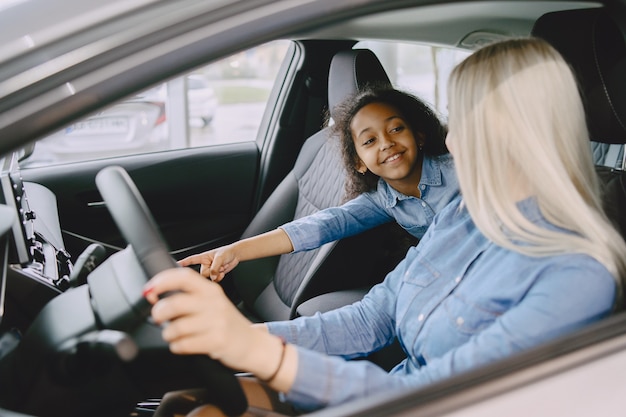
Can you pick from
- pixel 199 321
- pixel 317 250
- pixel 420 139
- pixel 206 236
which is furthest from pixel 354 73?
pixel 199 321

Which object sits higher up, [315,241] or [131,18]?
[131,18]

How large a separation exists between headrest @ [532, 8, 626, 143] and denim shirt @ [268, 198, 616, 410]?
0.36 metres

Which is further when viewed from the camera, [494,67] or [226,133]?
[226,133]

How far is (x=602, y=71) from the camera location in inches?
51.7

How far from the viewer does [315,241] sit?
1.86 meters

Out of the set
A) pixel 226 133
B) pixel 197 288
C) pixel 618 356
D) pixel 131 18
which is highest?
pixel 131 18

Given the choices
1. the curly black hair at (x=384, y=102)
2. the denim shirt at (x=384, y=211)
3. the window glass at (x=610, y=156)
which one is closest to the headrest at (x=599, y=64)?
the window glass at (x=610, y=156)

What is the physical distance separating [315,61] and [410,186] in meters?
1.09

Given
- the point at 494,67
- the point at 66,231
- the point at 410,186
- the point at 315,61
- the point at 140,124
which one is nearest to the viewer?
the point at 494,67

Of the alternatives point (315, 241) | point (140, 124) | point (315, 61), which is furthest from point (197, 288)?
point (140, 124)

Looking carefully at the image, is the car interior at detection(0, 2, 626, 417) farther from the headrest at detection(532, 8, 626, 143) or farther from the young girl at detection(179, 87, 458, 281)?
the young girl at detection(179, 87, 458, 281)

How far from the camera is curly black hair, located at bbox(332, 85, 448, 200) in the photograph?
1.87m

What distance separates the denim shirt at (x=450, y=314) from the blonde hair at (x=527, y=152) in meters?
0.03

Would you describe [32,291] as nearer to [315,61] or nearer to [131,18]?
[131,18]
